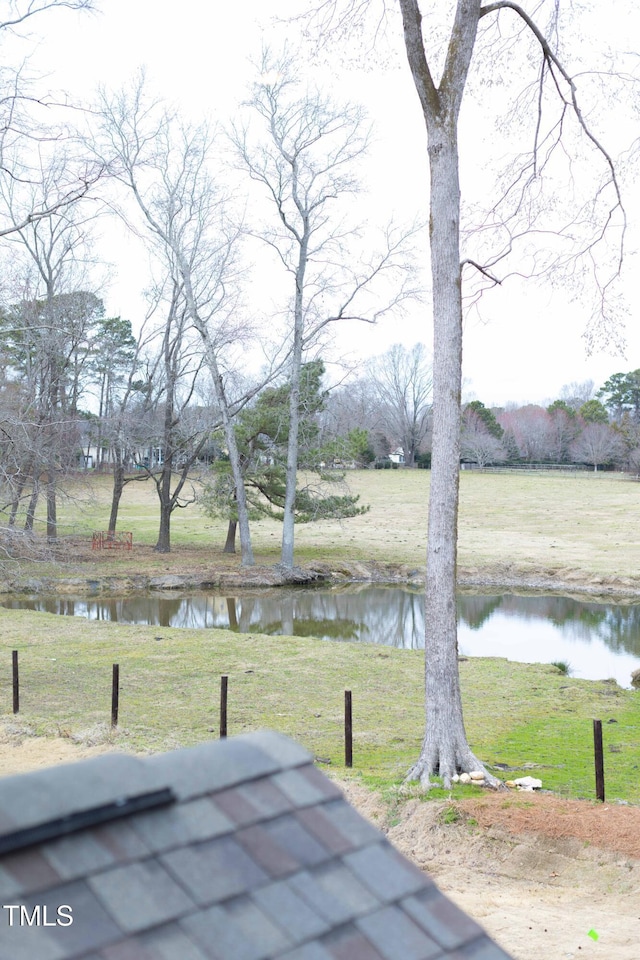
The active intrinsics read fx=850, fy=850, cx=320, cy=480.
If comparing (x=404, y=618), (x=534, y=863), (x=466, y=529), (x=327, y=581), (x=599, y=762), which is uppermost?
(x=599, y=762)

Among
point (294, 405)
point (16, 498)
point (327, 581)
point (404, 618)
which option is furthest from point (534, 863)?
point (294, 405)

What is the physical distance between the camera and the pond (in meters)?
19.9

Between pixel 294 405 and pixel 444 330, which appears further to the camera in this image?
pixel 294 405

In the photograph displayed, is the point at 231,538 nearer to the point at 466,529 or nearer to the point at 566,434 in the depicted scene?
the point at 466,529

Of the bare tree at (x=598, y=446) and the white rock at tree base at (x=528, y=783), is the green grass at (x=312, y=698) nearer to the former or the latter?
the white rock at tree base at (x=528, y=783)

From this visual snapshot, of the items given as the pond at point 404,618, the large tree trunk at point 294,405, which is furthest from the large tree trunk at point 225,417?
the pond at point 404,618

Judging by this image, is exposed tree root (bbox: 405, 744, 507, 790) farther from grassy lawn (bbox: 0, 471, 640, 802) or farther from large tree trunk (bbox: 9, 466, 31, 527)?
large tree trunk (bbox: 9, 466, 31, 527)

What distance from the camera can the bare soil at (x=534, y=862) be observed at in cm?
547

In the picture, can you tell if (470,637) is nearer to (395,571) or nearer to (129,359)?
(395,571)

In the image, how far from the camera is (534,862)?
23.1 feet

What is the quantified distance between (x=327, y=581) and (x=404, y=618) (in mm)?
6910

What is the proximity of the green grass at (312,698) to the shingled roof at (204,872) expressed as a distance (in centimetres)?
684

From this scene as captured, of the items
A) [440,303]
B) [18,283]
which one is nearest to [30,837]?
[440,303]

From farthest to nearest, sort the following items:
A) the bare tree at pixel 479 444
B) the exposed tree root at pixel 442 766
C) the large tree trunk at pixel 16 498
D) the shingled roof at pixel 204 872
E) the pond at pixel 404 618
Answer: the bare tree at pixel 479 444 → the pond at pixel 404 618 → the large tree trunk at pixel 16 498 → the exposed tree root at pixel 442 766 → the shingled roof at pixel 204 872
